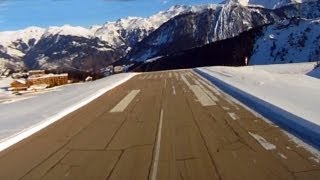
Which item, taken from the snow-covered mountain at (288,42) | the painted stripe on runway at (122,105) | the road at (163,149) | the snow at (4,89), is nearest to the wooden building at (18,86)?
the snow at (4,89)

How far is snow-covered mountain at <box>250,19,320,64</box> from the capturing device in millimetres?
147950

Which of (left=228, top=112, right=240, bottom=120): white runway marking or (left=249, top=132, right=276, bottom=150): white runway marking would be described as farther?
(left=228, top=112, right=240, bottom=120): white runway marking

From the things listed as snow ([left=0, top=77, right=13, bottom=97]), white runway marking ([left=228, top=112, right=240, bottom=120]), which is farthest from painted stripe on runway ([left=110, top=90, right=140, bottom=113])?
snow ([left=0, top=77, right=13, bottom=97])

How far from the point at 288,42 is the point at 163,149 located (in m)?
158

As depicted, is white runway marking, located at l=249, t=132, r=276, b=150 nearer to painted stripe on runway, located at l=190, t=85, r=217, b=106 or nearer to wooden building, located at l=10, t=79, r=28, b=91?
painted stripe on runway, located at l=190, t=85, r=217, b=106

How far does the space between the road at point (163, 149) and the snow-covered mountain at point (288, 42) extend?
132m

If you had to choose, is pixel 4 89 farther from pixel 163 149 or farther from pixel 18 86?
pixel 163 149

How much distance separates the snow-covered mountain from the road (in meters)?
132

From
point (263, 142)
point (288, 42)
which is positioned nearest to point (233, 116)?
point (263, 142)

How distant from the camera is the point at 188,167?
26.6 ft

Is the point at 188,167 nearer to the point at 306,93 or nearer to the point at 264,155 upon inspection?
the point at 264,155

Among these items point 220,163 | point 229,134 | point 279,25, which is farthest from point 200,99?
point 279,25

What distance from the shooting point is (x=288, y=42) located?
161 m

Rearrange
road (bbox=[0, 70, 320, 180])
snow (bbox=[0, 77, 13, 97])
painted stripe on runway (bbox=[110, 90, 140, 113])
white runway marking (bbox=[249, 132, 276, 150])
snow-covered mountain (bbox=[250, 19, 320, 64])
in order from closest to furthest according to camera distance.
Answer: road (bbox=[0, 70, 320, 180]) < white runway marking (bbox=[249, 132, 276, 150]) < painted stripe on runway (bbox=[110, 90, 140, 113]) < snow (bbox=[0, 77, 13, 97]) < snow-covered mountain (bbox=[250, 19, 320, 64])
